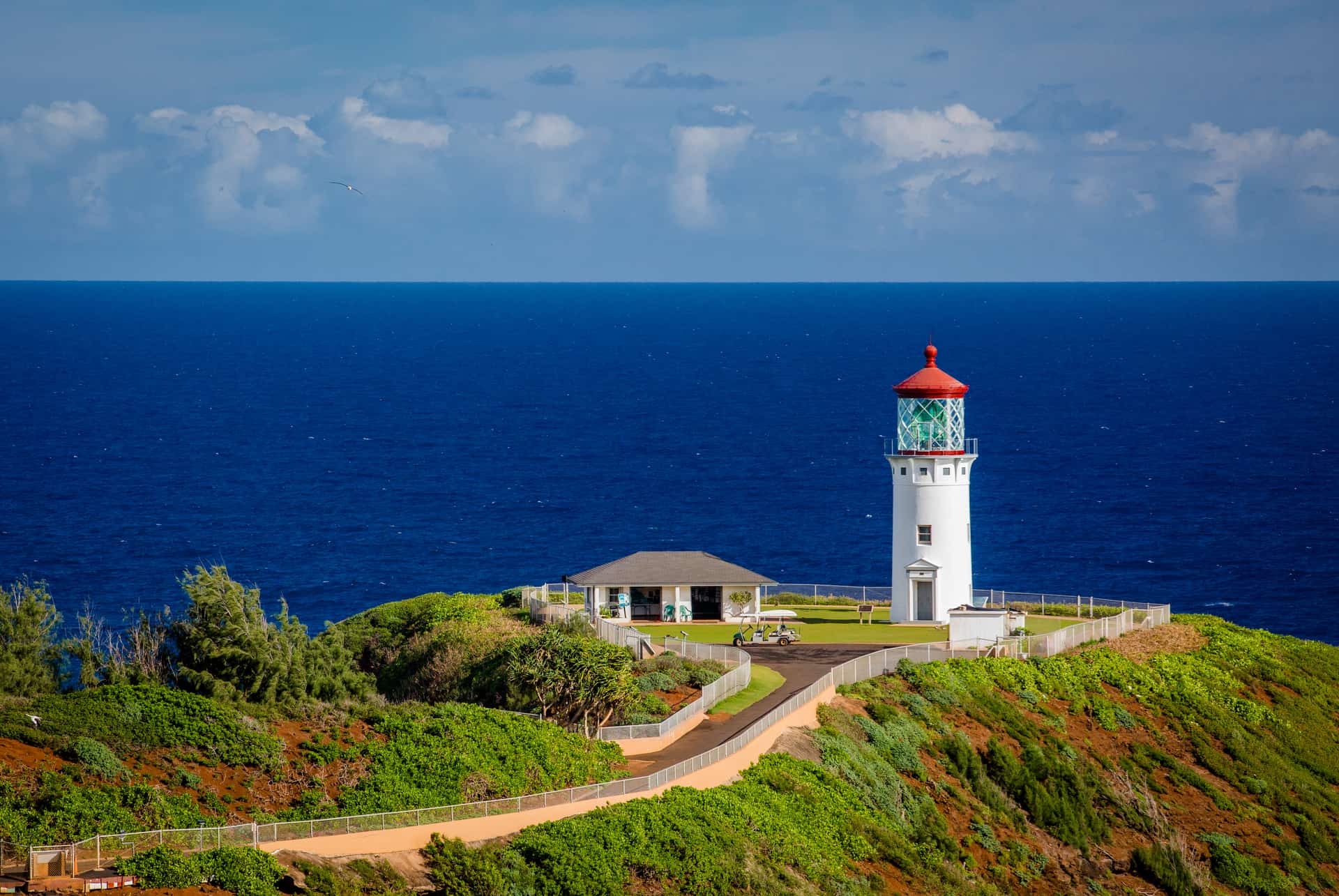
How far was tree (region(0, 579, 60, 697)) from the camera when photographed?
36562 millimetres

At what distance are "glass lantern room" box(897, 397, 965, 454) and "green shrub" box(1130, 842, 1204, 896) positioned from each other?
672 inches

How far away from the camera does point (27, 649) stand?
38.1 metres

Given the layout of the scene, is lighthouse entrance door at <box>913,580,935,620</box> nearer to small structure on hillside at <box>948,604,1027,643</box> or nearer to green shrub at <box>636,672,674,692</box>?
small structure on hillside at <box>948,604,1027,643</box>

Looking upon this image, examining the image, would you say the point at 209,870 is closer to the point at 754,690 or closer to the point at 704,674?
the point at 704,674

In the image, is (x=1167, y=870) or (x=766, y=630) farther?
(x=766, y=630)

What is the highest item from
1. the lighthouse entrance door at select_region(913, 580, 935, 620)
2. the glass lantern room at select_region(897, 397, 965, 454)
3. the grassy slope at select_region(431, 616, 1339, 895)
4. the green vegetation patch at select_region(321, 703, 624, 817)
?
the glass lantern room at select_region(897, 397, 965, 454)

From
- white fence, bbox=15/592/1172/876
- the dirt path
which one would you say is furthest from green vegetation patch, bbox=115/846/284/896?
the dirt path

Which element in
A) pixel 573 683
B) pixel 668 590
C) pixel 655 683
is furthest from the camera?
pixel 668 590

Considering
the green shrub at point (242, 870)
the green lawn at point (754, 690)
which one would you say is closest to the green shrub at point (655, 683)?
the green lawn at point (754, 690)

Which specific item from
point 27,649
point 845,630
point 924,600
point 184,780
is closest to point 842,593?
point 924,600

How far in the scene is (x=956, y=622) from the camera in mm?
50406

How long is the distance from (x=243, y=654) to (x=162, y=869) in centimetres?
1122

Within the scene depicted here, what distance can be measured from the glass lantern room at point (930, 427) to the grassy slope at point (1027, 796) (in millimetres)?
8134

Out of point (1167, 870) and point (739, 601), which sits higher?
point (739, 601)
